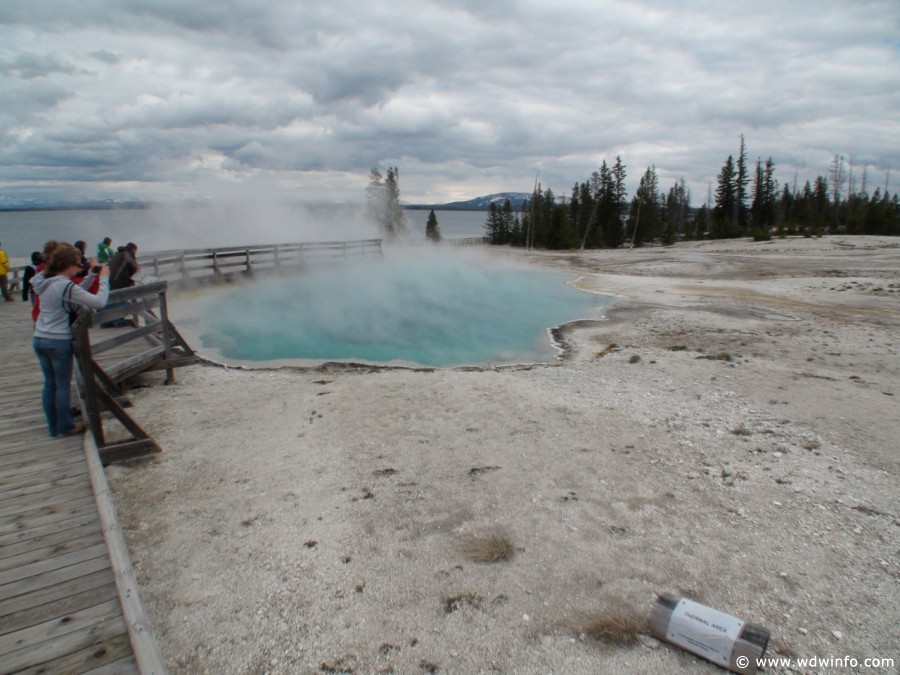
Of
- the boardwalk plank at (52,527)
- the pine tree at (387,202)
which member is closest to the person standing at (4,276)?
the boardwalk plank at (52,527)

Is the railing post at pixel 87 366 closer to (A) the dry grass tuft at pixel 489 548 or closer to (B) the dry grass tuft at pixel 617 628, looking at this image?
(A) the dry grass tuft at pixel 489 548

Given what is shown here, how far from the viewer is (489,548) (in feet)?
13.6

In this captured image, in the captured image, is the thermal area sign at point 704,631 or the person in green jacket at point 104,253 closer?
the thermal area sign at point 704,631

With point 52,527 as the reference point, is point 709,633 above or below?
below

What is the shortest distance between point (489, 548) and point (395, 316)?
12501 mm

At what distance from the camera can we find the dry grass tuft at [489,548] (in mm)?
4043

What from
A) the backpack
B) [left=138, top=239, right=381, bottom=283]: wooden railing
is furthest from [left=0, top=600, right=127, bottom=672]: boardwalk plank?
[left=138, top=239, right=381, bottom=283]: wooden railing

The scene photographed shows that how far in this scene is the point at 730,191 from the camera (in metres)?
63.8

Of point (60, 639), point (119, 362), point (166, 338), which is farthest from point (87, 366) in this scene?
point (166, 338)

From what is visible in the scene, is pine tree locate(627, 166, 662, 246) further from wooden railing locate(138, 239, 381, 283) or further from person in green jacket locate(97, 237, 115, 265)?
person in green jacket locate(97, 237, 115, 265)

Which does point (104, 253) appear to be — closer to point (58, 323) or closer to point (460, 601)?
point (58, 323)

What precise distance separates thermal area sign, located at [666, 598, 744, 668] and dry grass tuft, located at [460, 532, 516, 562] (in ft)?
4.21

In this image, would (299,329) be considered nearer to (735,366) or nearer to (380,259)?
(735,366)

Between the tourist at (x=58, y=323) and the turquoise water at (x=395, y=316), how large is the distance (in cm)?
628
